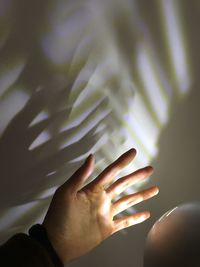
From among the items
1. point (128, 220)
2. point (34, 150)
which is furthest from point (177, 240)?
point (34, 150)

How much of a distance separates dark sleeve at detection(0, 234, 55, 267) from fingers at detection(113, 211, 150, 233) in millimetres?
174

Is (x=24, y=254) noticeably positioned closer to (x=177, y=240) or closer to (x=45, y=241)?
(x=45, y=241)

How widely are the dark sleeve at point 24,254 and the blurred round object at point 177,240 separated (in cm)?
17

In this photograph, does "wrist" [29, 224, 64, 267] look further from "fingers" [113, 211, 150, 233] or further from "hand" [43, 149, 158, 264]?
"fingers" [113, 211, 150, 233]

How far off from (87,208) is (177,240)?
0.57ft

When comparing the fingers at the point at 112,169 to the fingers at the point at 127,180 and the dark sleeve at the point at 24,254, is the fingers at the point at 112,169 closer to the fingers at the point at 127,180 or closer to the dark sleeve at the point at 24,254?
the fingers at the point at 127,180

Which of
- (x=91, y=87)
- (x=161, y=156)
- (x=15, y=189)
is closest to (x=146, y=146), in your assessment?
(x=161, y=156)

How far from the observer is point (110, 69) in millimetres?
722

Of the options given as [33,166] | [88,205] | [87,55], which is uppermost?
[87,55]

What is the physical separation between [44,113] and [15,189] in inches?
6.1

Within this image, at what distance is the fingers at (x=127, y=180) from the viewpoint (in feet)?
2.33

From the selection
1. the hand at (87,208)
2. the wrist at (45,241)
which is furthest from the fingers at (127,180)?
the wrist at (45,241)

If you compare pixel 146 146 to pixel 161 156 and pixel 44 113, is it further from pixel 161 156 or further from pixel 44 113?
pixel 44 113

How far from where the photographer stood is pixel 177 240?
0.61 metres
